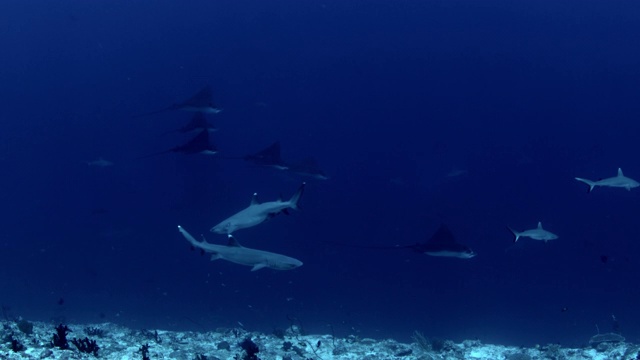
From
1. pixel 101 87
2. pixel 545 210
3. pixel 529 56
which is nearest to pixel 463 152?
pixel 545 210

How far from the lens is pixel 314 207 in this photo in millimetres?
29297

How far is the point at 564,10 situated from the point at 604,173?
11.0 m

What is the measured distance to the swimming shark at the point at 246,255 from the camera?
852 centimetres

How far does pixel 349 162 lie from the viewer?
3188 centimetres

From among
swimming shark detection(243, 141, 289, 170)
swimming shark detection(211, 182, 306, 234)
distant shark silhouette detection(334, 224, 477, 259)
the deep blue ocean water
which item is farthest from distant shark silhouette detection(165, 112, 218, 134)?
the deep blue ocean water

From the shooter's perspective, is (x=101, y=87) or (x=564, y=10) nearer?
(x=564, y=10)

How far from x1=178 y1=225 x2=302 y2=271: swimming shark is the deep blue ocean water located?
45.3 ft

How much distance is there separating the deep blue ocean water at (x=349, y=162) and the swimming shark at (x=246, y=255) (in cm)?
1382

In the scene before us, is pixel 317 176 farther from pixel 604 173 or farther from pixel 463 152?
pixel 604 173

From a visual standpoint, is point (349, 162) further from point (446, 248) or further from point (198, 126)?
point (446, 248)

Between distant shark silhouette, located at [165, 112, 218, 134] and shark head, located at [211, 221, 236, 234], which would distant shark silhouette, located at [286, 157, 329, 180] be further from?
shark head, located at [211, 221, 236, 234]

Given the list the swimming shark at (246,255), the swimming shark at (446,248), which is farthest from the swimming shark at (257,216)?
the swimming shark at (446,248)

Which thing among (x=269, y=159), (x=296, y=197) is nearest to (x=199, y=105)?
(x=269, y=159)

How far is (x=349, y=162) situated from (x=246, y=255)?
77.1 ft
